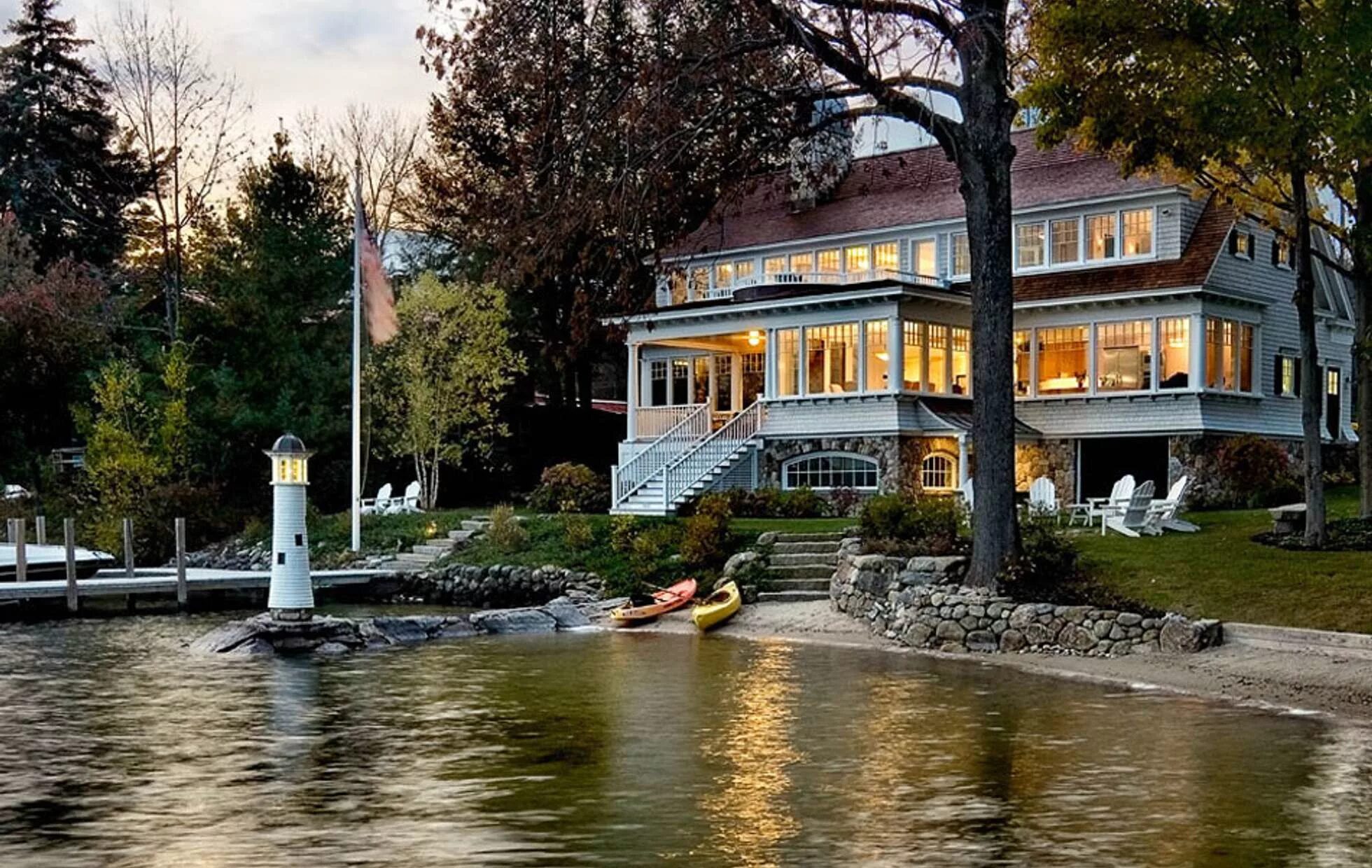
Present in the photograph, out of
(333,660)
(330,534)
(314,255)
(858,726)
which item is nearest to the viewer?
(858,726)

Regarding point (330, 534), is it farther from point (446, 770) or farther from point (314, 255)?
point (446, 770)

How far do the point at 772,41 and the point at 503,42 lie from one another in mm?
3307

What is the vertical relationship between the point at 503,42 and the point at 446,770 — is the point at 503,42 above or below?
above

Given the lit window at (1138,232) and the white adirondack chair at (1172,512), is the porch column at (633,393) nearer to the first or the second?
the lit window at (1138,232)

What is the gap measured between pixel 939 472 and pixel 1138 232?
7.34 m

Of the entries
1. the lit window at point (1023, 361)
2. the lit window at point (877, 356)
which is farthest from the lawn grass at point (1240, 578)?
the lit window at point (1023, 361)

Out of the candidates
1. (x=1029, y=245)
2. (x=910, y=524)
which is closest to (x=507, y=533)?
(x=910, y=524)

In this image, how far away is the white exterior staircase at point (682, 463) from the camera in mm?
31594

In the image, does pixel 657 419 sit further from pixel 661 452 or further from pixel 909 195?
pixel 909 195

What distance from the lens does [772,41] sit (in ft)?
58.0

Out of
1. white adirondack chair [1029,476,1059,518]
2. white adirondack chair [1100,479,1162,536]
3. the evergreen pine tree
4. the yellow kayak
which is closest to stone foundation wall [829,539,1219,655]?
the yellow kayak

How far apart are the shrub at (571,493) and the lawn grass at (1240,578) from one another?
14426 millimetres

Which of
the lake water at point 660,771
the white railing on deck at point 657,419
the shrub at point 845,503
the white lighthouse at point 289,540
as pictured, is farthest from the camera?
the white railing on deck at point 657,419

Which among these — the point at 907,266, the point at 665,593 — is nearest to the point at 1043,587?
the point at 665,593
